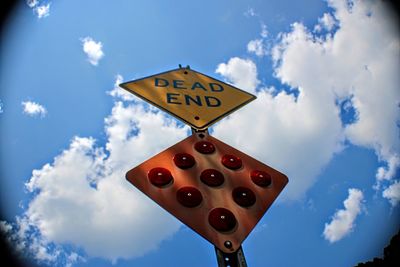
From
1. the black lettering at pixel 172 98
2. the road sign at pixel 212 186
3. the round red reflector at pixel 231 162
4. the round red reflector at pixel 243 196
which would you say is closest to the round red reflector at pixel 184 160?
the road sign at pixel 212 186

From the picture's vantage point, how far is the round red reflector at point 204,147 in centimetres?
212

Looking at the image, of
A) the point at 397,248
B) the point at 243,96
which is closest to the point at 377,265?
the point at 397,248

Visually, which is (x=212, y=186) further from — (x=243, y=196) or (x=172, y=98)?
(x=172, y=98)

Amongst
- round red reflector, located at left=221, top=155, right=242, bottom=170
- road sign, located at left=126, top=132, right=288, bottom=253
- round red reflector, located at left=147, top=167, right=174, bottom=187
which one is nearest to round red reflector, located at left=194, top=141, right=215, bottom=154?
road sign, located at left=126, top=132, right=288, bottom=253

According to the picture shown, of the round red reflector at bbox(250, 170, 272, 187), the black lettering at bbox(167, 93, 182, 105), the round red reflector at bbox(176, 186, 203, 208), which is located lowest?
the round red reflector at bbox(176, 186, 203, 208)

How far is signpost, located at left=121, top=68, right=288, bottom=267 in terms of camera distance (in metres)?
1.62

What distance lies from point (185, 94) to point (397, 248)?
68.3 feet

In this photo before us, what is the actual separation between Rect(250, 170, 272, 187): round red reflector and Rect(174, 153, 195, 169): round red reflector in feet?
1.49

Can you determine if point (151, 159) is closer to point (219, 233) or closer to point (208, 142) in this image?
point (208, 142)

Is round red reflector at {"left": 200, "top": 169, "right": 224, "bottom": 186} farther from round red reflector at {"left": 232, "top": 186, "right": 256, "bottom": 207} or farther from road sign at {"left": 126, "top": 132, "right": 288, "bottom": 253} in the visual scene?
round red reflector at {"left": 232, "top": 186, "right": 256, "bottom": 207}

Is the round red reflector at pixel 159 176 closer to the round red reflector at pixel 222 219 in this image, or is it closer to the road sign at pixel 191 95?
the round red reflector at pixel 222 219

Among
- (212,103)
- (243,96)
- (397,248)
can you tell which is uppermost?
(397,248)

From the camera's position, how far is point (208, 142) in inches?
86.9

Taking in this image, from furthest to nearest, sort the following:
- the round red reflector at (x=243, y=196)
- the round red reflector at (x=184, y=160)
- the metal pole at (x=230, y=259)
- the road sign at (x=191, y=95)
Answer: the road sign at (x=191, y=95) → the round red reflector at (x=184, y=160) → the round red reflector at (x=243, y=196) → the metal pole at (x=230, y=259)
